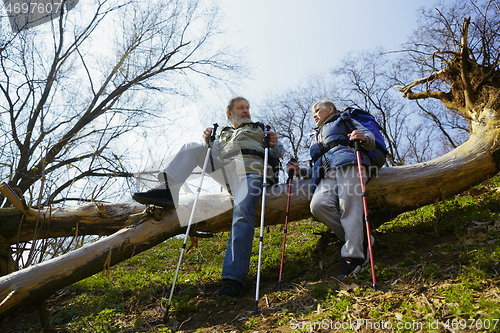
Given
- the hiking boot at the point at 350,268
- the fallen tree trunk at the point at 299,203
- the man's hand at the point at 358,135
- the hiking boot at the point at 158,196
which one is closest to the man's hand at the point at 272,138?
the fallen tree trunk at the point at 299,203

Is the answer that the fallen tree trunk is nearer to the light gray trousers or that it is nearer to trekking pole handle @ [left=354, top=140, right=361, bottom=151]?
the light gray trousers

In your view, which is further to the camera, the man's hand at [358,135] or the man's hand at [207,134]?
the man's hand at [207,134]

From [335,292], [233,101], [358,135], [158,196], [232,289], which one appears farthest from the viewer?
[233,101]

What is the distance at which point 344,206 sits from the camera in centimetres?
401

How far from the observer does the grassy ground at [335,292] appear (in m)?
2.67

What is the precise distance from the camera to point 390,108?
650 inches

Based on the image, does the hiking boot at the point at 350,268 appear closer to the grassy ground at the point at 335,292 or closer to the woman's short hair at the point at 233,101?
the grassy ground at the point at 335,292

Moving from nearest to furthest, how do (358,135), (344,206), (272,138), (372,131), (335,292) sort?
(335,292), (344,206), (358,135), (372,131), (272,138)

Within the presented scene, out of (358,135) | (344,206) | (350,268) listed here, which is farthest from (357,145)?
(350,268)

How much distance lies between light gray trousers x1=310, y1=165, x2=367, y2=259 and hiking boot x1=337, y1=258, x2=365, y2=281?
8cm

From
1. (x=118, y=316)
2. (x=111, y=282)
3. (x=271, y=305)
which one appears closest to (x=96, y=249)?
(x=118, y=316)

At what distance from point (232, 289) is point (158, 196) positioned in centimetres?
163

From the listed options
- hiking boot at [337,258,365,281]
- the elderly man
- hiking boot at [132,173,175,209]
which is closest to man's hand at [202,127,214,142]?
the elderly man

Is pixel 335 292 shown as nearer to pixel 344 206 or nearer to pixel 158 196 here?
pixel 344 206
